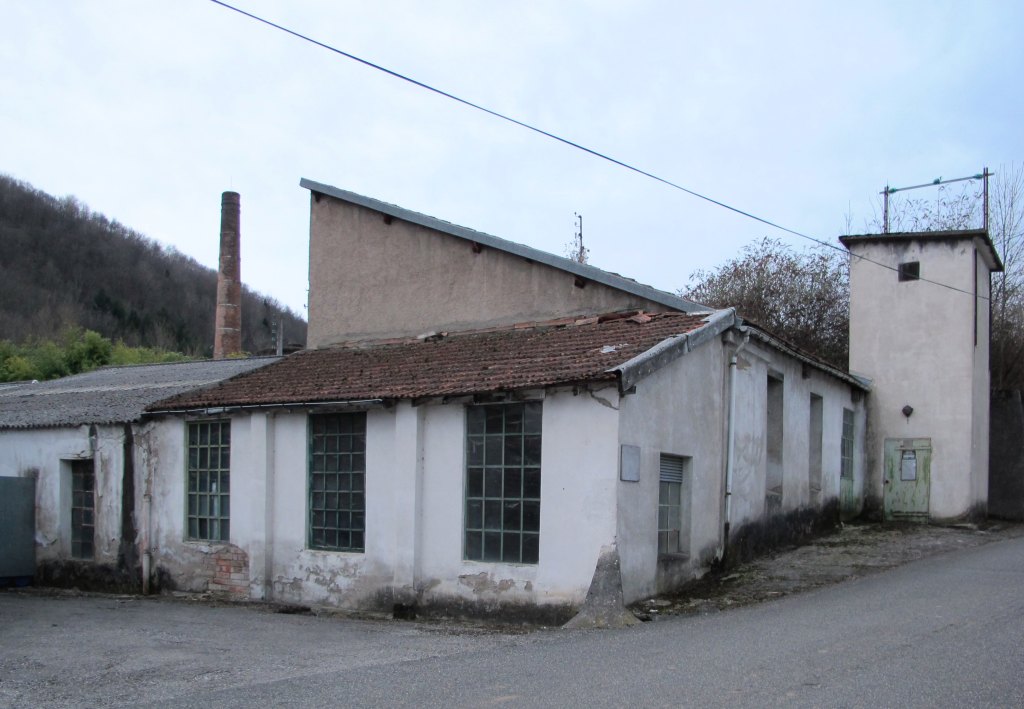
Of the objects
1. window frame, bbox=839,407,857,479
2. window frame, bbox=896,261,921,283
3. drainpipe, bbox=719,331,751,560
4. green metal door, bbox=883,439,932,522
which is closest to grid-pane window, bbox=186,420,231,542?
drainpipe, bbox=719,331,751,560

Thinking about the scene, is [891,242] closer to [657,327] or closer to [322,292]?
[657,327]

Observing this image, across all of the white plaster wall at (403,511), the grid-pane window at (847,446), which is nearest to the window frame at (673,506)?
the white plaster wall at (403,511)

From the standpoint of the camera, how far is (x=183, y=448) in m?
15.7

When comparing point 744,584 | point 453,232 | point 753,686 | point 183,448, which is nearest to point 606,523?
point 744,584

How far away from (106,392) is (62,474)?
2.22 metres

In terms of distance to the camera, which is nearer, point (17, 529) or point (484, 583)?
point (484, 583)

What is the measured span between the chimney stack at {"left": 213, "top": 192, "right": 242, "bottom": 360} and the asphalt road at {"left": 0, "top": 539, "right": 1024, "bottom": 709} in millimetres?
20858

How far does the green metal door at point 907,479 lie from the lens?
64.0ft

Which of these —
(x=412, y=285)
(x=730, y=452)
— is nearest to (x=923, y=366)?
(x=730, y=452)

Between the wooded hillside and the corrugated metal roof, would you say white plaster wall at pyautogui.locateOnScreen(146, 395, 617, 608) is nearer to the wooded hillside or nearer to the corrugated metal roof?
the corrugated metal roof

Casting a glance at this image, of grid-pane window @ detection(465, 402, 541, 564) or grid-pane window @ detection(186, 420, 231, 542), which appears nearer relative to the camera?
grid-pane window @ detection(465, 402, 541, 564)

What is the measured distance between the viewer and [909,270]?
19.9 meters

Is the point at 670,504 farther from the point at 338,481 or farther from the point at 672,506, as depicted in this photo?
the point at 338,481

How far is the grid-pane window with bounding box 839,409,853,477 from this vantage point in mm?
19062
